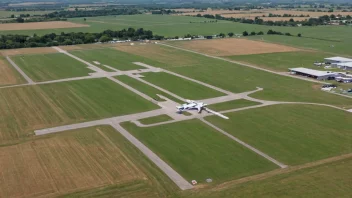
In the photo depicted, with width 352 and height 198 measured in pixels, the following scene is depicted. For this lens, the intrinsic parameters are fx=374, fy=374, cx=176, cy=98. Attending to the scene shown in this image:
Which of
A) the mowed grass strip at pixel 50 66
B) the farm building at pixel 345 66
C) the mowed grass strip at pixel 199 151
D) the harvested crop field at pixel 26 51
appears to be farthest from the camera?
the harvested crop field at pixel 26 51

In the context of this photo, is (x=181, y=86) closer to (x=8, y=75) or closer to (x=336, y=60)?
(x=8, y=75)

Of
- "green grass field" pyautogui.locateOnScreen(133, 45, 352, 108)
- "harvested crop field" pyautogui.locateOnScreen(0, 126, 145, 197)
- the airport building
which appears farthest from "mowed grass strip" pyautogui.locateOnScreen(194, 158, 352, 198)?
the airport building

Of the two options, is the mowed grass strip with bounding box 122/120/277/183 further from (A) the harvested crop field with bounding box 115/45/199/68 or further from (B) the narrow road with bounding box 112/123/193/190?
(A) the harvested crop field with bounding box 115/45/199/68

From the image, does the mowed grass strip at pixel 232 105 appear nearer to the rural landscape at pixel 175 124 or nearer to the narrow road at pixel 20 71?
the rural landscape at pixel 175 124

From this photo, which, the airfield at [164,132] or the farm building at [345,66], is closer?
the airfield at [164,132]

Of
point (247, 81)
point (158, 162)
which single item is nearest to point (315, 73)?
point (247, 81)

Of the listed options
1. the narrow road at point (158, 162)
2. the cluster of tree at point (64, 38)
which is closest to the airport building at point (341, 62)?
the narrow road at point (158, 162)
